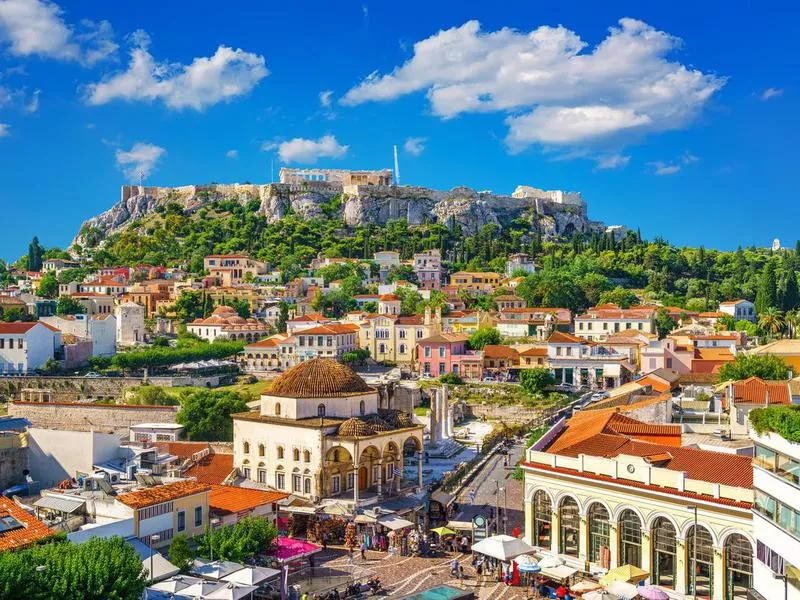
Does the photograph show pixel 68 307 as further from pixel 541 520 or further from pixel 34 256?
pixel 541 520

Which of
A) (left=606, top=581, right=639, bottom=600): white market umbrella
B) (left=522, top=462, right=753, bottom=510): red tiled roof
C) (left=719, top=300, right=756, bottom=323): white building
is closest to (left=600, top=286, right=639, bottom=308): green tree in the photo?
(left=719, top=300, right=756, bottom=323): white building

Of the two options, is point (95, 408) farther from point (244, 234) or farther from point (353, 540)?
point (244, 234)

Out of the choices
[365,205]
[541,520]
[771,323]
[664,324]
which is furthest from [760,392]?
[365,205]

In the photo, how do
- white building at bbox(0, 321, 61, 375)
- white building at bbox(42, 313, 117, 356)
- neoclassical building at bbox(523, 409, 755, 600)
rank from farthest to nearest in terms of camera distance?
white building at bbox(42, 313, 117, 356) → white building at bbox(0, 321, 61, 375) → neoclassical building at bbox(523, 409, 755, 600)

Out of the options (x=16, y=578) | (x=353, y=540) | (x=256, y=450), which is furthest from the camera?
(x=256, y=450)

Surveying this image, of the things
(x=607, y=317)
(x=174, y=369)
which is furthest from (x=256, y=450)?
(x=607, y=317)

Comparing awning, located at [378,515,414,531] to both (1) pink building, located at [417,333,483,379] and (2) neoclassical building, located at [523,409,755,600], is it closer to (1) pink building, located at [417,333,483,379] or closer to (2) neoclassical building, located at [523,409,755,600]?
(2) neoclassical building, located at [523,409,755,600]

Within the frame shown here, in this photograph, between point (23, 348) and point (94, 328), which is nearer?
point (23, 348)
